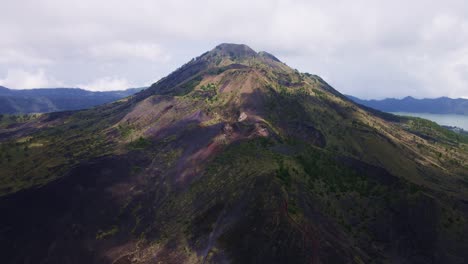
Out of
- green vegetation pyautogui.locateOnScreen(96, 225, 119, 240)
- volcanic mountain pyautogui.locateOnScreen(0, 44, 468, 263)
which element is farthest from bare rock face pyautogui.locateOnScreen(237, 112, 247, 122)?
green vegetation pyautogui.locateOnScreen(96, 225, 119, 240)

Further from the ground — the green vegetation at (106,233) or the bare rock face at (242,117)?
the bare rock face at (242,117)

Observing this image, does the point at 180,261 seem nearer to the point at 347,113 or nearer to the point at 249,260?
the point at 249,260

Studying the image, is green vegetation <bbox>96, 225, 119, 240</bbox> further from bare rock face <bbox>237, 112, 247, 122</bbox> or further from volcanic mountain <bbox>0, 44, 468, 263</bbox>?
bare rock face <bbox>237, 112, 247, 122</bbox>

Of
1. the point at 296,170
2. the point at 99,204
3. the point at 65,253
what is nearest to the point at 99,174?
the point at 99,204

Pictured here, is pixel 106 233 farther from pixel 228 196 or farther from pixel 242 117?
pixel 242 117

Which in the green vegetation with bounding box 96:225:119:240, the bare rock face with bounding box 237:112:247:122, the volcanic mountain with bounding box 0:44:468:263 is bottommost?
the green vegetation with bounding box 96:225:119:240

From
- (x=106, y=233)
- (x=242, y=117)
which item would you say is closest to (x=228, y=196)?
(x=106, y=233)

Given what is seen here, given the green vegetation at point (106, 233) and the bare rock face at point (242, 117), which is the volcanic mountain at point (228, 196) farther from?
the bare rock face at point (242, 117)

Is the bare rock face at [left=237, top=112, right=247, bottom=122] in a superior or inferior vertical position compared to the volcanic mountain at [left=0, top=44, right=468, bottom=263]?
superior

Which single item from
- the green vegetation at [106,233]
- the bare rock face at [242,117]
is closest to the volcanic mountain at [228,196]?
the green vegetation at [106,233]
